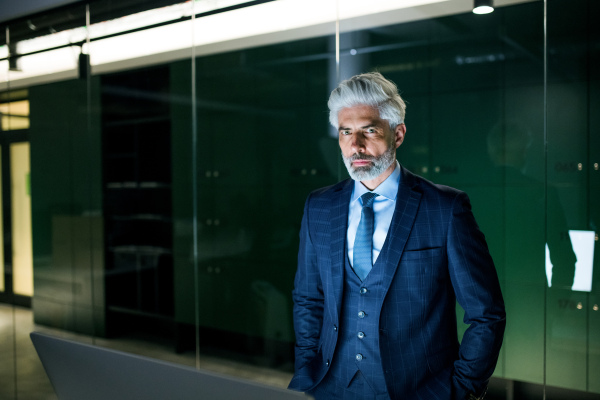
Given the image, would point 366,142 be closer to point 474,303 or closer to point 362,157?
point 362,157

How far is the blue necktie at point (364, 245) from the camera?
1.54 metres

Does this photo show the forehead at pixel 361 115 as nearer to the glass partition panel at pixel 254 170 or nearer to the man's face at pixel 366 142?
the man's face at pixel 366 142

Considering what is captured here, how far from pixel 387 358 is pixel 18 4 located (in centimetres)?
390

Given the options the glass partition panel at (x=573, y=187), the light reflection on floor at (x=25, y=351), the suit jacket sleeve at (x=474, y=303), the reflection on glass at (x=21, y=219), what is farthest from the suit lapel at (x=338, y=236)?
the reflection on glass at (x=21, y=219)

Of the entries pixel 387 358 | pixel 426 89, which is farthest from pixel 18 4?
pixel 387 358

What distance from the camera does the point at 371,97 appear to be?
1.57 m

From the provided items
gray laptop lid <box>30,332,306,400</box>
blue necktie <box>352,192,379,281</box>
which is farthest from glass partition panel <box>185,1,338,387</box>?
gray laptop lid <box>30,332,306,400</box>

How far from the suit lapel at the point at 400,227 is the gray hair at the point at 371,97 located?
230 millimetres

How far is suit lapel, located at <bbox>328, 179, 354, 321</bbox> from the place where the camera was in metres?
1.54

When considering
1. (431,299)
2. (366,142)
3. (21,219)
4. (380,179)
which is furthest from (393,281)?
(21,219)

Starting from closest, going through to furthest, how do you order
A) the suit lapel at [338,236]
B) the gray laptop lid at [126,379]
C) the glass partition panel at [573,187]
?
the gray laptop lid at [126,379] < the suit lapel at [338,236] < the glass partition panel at [573,187]

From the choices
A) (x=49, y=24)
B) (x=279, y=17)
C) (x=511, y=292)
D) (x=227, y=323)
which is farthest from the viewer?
(x=49, y=24)

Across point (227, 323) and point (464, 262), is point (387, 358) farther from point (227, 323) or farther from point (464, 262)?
point (227, 323)

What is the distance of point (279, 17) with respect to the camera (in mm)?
3166
